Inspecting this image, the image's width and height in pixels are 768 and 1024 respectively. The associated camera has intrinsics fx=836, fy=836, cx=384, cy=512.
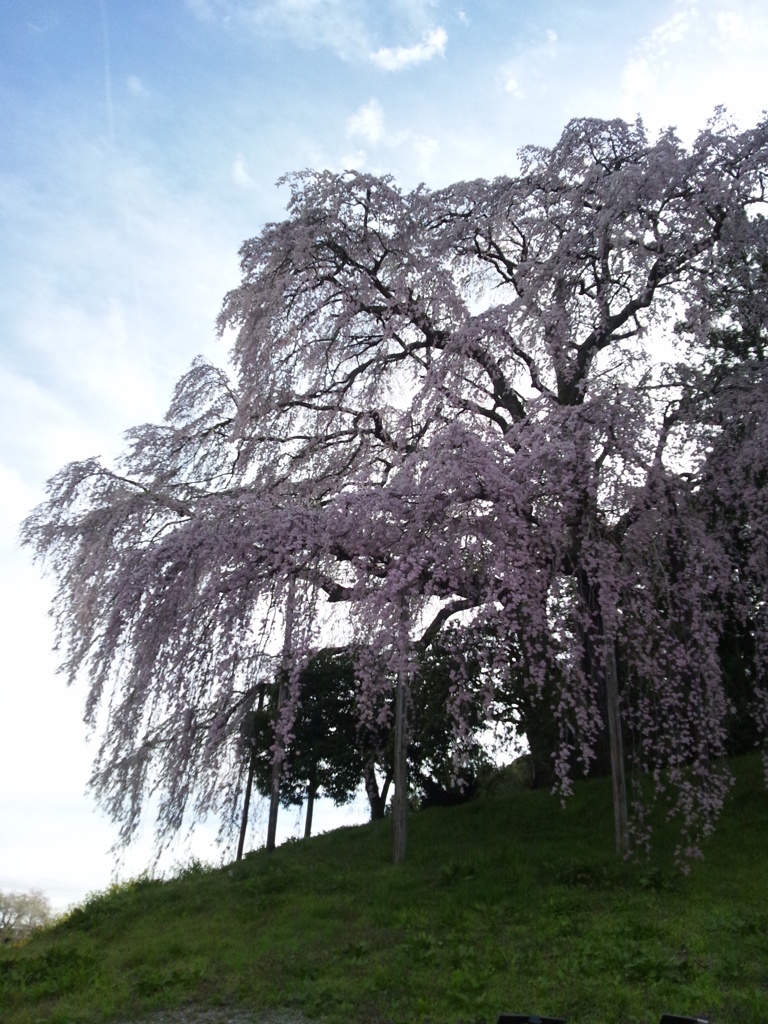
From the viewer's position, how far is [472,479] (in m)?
8.00

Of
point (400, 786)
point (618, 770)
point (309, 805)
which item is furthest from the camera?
point (309, 805)

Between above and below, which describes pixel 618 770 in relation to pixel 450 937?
above

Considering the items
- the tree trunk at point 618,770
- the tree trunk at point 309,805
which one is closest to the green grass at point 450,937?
the tree trunk at point 618,770

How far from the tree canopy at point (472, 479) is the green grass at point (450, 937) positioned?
113 cm

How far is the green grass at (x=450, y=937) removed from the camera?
7383 millimetres

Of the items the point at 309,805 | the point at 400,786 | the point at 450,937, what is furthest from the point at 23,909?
the point at 450,937

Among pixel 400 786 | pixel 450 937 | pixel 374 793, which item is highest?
pixel 374 793

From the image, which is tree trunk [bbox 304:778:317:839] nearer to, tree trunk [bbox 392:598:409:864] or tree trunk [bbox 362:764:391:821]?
tree trunk [bbox 362:764:391:821]

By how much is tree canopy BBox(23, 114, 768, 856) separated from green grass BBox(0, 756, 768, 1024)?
1.13 metres

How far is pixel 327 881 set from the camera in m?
13.0

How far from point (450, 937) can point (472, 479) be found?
200 inches

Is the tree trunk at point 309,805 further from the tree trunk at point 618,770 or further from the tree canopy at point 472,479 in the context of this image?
the tree trunk at point 618,770

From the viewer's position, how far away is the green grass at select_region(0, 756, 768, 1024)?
7383 mm

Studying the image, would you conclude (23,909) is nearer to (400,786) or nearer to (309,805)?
(309,805)
